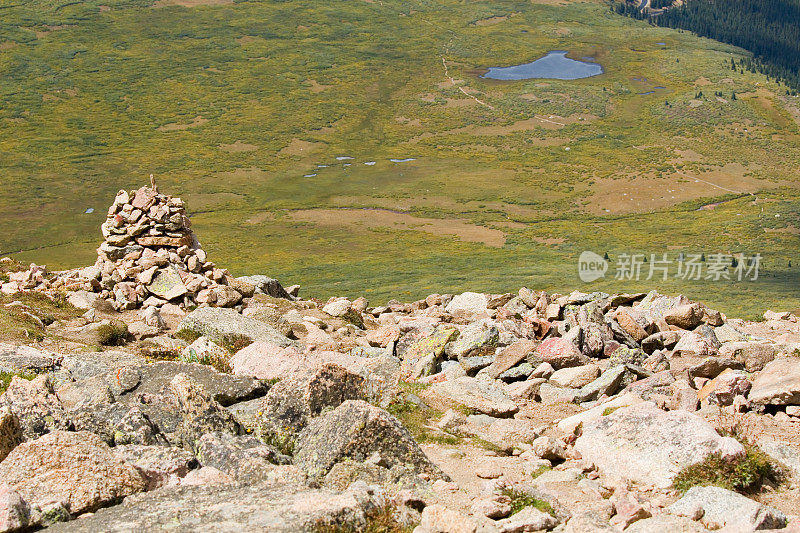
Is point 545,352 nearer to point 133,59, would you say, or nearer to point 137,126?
point 137,126

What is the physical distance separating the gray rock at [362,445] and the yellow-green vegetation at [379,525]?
125 cm

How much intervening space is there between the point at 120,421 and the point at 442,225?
81.0 metres

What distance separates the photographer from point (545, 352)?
17141 mm

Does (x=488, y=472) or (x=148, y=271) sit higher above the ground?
(x=488, y=472)

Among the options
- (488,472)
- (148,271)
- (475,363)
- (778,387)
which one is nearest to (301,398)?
(488,472)

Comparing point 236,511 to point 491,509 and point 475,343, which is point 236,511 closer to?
point 491,509

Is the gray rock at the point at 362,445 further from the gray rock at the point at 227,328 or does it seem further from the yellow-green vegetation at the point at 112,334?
the yellow-green vegetation at the point at 112,334

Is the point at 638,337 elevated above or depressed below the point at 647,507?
below

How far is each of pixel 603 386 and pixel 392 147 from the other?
123251mm

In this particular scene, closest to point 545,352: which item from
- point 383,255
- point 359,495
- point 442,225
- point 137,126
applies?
point 359,495

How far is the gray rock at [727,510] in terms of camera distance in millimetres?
7781

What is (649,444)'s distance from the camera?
1005 centimetres

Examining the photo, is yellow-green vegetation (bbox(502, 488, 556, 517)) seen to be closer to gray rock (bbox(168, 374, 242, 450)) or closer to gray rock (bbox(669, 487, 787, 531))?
gray rock (bbox(669, 487, 787, 531))

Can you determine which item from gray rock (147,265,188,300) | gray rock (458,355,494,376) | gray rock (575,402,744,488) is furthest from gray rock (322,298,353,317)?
Result: gray rock (575,402,744,488)
